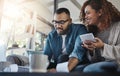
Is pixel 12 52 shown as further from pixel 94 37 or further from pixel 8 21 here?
pixel 94 37

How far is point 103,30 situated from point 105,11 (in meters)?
0.16

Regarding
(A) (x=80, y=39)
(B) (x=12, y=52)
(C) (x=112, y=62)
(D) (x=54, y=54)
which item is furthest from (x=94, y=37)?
(B) (x=12, y=52)

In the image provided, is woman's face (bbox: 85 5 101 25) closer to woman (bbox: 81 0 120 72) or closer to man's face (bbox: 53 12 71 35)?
woman (bbox: 81 0 120 72)

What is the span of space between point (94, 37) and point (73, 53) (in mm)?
230

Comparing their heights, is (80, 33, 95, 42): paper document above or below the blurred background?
below

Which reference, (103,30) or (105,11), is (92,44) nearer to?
(103,30)

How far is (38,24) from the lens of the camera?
6.61ft

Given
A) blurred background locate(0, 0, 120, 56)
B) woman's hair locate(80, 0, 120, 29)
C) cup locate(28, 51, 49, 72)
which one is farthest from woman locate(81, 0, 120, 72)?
cup locate(28, 51, 49, 72)

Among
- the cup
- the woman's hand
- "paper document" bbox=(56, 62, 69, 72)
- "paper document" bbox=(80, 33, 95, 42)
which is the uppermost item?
"paper document" bbox=(80, 33, 95, 42)

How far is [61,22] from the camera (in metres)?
1.93

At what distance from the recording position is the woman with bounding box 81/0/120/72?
164 cm

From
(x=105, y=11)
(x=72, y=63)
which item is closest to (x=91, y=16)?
(x=105, y=11)

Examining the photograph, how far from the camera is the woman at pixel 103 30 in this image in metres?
1.64

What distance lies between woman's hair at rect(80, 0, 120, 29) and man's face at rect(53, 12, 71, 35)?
0.14m
